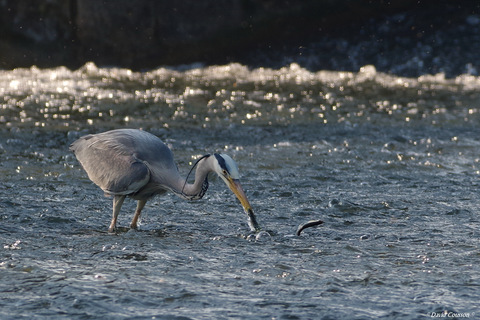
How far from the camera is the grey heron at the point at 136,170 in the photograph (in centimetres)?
617

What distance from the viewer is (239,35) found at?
15.0 meters

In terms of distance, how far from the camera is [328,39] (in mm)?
15219

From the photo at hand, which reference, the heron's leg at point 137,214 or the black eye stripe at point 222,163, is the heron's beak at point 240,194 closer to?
the black eye stripe at point 222,163

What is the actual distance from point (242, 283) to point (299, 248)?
0.94 meters

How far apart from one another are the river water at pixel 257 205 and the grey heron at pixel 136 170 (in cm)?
33

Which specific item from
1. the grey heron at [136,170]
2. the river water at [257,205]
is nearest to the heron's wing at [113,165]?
the grey heron at [136,170]

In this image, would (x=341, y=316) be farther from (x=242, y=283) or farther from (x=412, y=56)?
(x=412, y=56)

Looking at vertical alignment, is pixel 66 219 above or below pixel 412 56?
below

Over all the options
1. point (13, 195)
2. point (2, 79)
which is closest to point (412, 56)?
point (2, 79)

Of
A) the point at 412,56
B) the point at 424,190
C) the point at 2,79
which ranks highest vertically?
the point at 412,56

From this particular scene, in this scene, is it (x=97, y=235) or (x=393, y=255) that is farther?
(x=97, y=235)

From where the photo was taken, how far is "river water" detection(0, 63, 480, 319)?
4828 millimetres

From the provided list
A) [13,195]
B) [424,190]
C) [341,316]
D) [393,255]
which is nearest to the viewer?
[341,316]

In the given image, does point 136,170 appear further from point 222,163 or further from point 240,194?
point 240,194
